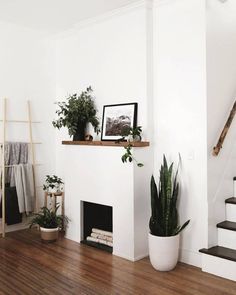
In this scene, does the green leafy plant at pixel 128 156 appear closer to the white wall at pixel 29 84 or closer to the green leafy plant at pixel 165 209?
the green leafy plant at pixel 165 209

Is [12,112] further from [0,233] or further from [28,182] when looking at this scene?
[0,233]

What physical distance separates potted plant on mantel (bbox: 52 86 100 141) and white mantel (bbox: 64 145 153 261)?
0.24 m

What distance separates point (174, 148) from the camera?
11.3 ft

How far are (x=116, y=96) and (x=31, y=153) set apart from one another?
1568 mm

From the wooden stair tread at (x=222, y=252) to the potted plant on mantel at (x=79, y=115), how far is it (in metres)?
1.94

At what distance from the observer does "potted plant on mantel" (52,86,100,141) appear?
4.02 m

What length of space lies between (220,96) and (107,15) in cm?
169

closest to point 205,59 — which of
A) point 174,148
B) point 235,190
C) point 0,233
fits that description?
point 174,148

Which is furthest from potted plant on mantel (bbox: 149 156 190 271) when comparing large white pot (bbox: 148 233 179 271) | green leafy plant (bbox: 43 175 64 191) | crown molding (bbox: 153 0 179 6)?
crown molding (bbox: 153 0 179 6)

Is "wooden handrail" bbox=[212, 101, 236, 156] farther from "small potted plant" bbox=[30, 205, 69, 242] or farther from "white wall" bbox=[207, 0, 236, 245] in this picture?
"small potted plant" bbox=[30, 205, 69, 242]

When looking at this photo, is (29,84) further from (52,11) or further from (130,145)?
(130,145)

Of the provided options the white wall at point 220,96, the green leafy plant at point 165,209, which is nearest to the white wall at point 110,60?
the green leafy plant at point 165,209

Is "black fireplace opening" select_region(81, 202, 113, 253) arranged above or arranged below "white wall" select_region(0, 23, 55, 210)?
below

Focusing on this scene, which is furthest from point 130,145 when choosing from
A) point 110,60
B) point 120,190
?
point 110,60
